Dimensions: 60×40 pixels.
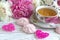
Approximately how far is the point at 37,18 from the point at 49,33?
0.27 ft

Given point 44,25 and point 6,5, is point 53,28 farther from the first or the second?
point 6,5

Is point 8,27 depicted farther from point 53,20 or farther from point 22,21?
point 53,20

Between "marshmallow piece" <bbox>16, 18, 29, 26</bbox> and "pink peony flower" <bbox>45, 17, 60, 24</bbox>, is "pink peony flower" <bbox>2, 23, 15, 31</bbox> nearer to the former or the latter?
"marshmallow piece" <bbox>16, 18, 29, 26</bbox>

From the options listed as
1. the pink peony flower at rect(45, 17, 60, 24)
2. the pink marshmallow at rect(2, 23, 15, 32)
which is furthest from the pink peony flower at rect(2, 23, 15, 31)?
the pink peony flower at rect(45, 17, 60, 24)

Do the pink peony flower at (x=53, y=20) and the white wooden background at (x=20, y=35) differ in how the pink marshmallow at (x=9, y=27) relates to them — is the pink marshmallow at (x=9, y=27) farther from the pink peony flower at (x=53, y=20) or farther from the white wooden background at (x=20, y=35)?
the pink peony flower at (x=53, y=20)

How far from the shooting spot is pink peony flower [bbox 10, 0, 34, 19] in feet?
2.44

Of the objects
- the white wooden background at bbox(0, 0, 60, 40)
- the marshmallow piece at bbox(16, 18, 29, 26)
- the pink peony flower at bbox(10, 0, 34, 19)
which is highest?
the pink peony flower at bbox(10, 0, 34, 19)

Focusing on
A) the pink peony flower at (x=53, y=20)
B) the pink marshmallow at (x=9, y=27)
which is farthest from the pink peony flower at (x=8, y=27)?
the pink peony flower at (x=53, y=20)

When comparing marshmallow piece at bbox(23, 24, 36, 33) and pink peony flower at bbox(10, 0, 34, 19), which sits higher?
pink peony flower at bbox(10, 0, 34, 19)

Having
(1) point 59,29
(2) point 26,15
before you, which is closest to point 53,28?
(1) point 59,29

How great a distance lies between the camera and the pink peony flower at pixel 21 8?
0.74 metres

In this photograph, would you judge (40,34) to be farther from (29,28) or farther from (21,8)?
(21,8)

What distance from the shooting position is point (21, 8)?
2.44 feet

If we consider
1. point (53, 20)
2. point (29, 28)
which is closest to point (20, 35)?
point (29, 28)
